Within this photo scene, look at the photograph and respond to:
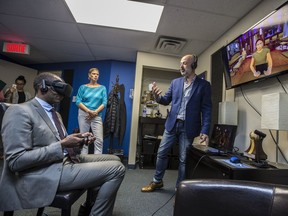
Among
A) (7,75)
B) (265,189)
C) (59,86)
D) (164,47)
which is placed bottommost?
(265,189)

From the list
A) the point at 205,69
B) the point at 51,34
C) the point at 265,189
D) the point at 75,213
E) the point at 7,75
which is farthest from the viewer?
the point at 7,75

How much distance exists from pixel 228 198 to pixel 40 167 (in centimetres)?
90

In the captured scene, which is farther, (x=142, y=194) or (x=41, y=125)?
(x=142, y=194)

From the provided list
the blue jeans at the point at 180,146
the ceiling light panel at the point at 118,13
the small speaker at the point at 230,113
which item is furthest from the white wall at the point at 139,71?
the small speaker at the point at 230,113

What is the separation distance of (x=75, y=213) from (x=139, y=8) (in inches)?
87.4

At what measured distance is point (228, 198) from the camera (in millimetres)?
638

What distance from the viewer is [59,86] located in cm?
108

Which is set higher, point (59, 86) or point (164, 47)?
point (164, 47)

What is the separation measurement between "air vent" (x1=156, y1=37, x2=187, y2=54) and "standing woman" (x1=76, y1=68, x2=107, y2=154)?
114 centimetres

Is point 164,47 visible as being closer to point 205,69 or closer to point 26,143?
point 205,69

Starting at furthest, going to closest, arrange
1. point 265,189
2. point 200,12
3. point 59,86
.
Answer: point 200,12
point 59,86
point 265,189

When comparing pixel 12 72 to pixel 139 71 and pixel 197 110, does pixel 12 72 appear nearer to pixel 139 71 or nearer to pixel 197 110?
pixel 139 71

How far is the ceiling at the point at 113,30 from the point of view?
1.98 meters

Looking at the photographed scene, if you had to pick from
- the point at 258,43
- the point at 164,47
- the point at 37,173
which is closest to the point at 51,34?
the point at 164,47
